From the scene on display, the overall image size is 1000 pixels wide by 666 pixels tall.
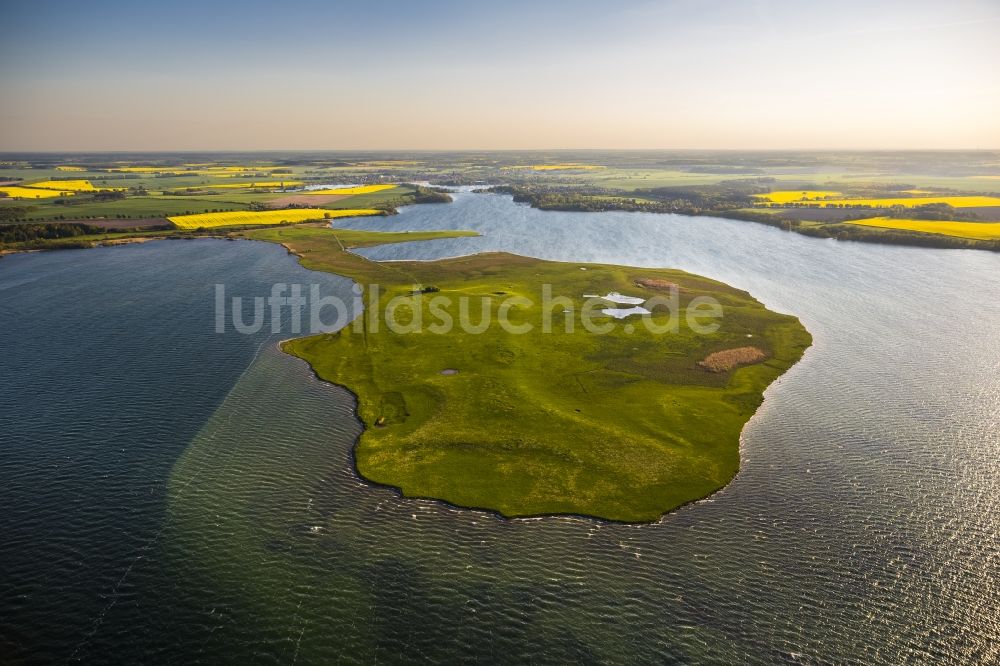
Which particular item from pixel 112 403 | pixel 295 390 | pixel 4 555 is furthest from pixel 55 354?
pixel 4 555

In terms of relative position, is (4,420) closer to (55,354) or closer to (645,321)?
(55,354)

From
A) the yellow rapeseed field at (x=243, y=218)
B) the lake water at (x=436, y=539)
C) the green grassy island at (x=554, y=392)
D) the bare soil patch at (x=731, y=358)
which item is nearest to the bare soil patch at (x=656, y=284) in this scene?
the green grassy island at (x=554, y=392)

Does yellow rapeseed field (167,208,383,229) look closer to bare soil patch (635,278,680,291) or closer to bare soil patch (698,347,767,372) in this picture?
bare soil patch (635,278,680,291)

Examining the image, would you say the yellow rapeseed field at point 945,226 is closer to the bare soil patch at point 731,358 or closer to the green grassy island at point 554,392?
the green grassy island at point 554,392

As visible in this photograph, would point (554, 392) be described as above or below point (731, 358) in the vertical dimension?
below

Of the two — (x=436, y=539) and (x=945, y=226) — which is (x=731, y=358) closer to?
(x=436, y=539)

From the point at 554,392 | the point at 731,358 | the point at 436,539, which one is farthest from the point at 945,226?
the point at 436,539
